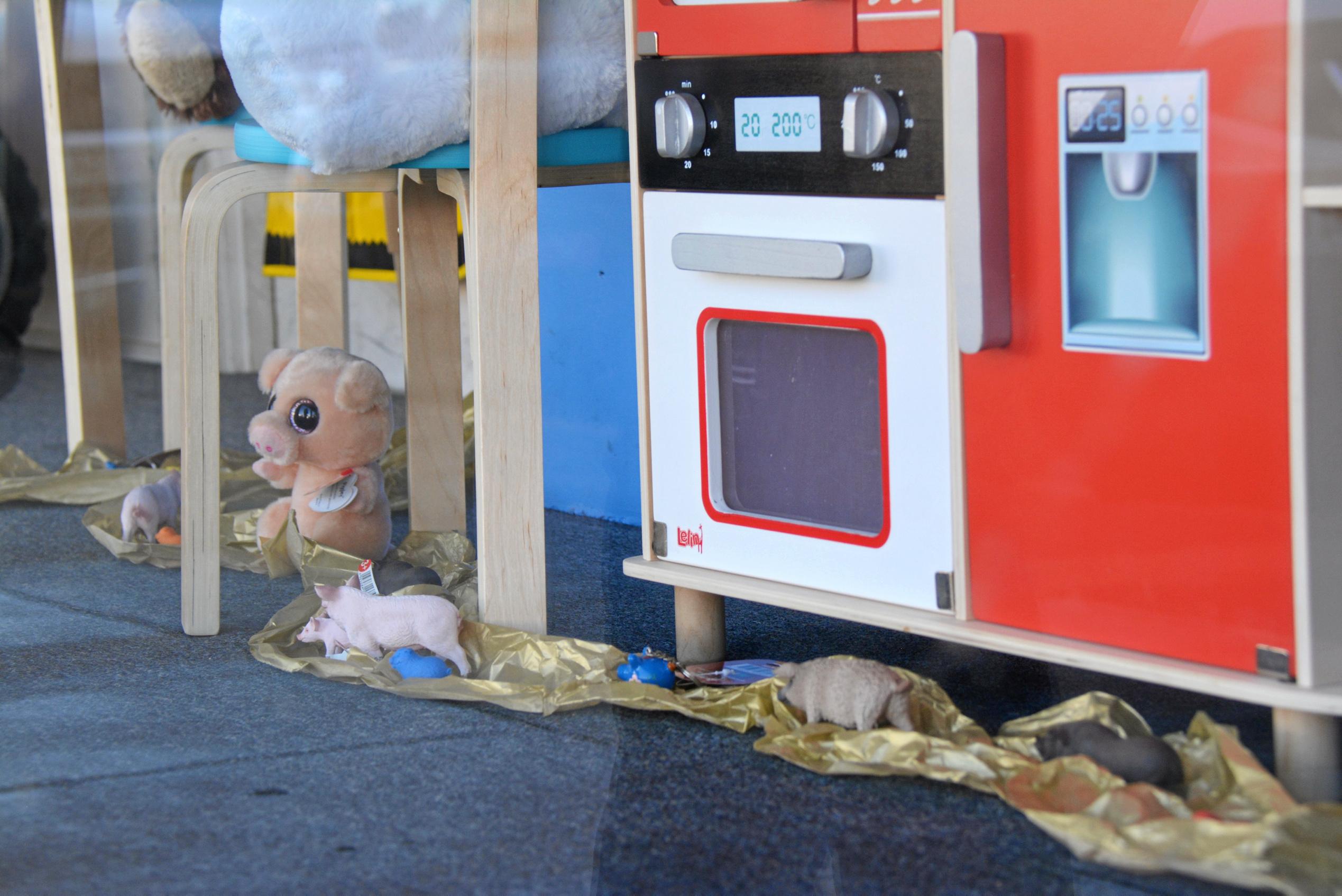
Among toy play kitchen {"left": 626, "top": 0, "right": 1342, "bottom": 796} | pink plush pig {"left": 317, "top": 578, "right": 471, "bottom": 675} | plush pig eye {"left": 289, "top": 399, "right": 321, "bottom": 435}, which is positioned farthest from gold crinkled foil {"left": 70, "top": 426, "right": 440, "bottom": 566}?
toy play kitchen {"left": 626, "top": 0, "right": 1342, "bottom": 796}

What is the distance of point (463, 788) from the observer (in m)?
1.02

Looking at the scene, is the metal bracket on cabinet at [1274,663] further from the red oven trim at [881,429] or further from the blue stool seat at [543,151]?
the blue stool seat at [543,151]

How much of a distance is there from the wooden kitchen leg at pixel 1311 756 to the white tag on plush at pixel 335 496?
0.97 meters

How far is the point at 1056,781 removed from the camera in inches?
37.7

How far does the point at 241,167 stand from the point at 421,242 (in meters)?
0.28

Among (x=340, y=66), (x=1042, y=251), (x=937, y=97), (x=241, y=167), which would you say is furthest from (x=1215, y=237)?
(x=241, y=167)

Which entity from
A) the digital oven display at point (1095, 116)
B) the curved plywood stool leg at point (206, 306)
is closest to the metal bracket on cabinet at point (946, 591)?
the digital oven display at point (1095, 116)

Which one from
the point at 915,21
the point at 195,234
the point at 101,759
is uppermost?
the point at 915,21

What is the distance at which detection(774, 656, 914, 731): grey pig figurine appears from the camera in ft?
3.42

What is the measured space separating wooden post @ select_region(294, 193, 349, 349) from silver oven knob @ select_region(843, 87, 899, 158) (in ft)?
2.85

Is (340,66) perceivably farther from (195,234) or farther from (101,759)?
(101,759)

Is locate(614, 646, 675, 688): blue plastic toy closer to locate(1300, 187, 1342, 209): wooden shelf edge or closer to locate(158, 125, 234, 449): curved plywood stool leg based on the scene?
locate(1300, 187, 1342, 209): wooden shelf edge

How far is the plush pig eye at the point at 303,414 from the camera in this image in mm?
1508

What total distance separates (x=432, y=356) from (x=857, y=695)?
2.41 ft
